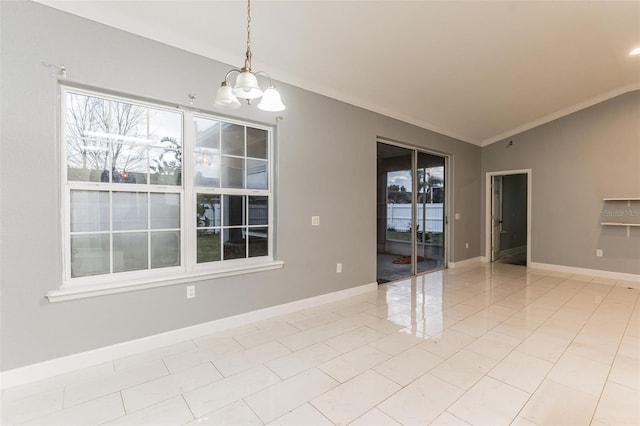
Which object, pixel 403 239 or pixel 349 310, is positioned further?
pixel 403 239

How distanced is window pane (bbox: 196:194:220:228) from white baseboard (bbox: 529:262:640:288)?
6267 mm

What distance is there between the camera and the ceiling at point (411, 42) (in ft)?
8.43

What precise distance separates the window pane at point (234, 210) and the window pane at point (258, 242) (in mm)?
183

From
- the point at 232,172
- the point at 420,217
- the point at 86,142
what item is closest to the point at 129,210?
the point at 86,142

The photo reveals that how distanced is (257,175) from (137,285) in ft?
5.28

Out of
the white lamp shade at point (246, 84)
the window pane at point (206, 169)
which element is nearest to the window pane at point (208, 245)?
the window pane at point (206, 169)

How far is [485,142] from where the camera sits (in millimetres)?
6766

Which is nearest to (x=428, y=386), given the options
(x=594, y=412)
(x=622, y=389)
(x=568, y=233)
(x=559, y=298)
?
(x=594, y=412)

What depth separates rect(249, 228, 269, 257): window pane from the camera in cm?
340

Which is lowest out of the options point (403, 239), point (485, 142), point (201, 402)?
point (201, 402)

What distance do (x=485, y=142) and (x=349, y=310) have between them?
17.7 feet

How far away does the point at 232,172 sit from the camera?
3.24m

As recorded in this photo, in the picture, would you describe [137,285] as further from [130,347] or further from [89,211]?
[89,211]

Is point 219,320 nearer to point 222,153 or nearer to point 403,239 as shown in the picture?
point 222,153
